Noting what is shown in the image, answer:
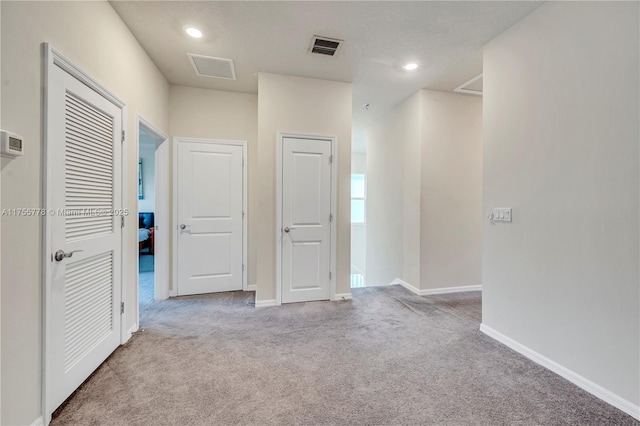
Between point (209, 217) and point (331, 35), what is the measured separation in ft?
8.49

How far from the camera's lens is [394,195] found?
4.46 metres

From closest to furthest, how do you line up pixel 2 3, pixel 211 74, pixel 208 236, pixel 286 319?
pixel 2 3
pixel 286 319
pixel 211 74
pixel 208 236

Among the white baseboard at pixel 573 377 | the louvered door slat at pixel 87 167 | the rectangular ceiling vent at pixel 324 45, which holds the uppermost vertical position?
the rectangular ceiling vent at pixel 324 45

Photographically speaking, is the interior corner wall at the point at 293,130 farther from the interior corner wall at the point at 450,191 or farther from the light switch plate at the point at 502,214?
the light switch plate at the point at 502,214

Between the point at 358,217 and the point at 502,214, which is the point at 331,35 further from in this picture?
the point at 358,217

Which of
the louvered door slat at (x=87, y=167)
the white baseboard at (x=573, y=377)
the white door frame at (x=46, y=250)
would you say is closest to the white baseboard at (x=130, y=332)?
the white door frame at (x=46, y=250)

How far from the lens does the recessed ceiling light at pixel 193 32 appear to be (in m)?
2.46

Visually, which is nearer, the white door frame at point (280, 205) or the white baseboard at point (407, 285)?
the white door frame at point (280, 205)

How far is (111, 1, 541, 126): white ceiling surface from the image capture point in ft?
7.20

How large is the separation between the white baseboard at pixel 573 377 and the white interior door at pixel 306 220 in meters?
1.85

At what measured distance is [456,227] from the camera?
390 centimetres

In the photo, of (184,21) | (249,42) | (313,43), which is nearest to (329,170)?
(313,43)

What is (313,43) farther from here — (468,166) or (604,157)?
(468,166)

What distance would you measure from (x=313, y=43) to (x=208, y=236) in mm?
2622
